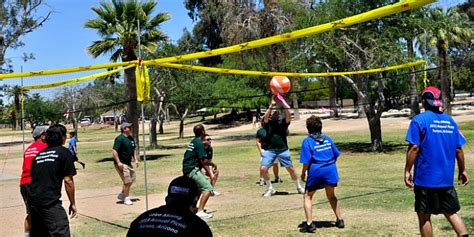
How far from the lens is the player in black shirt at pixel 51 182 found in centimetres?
565

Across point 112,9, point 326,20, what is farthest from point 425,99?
point 112,9

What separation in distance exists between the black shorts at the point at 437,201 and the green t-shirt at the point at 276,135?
16.3 ft

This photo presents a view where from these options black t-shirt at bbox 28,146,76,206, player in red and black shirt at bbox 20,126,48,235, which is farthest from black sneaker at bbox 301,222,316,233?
player in red and black shirt at bbox 20,126,48,235

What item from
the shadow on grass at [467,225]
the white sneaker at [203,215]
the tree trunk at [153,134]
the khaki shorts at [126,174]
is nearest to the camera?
the shadow on grass at [467,225]

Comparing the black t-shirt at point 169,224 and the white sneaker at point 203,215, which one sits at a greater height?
the black t-shirt at point 169,224

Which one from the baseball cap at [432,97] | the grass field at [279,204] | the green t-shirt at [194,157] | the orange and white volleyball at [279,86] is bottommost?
the grass field at [279,204]

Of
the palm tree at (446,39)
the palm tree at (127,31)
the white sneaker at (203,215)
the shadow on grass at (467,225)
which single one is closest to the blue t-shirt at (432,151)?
the shadow on grass at (467,225)

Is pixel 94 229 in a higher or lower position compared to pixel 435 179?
lower

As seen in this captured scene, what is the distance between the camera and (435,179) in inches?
215

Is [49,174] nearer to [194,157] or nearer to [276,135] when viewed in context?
[194,157]

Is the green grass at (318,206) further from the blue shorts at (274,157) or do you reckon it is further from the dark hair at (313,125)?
the dark hair at (313,125)

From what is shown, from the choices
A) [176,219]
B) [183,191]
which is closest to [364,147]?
[183,191]

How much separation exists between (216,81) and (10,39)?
15597mm

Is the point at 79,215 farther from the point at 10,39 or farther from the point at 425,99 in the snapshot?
the point at 10,39
